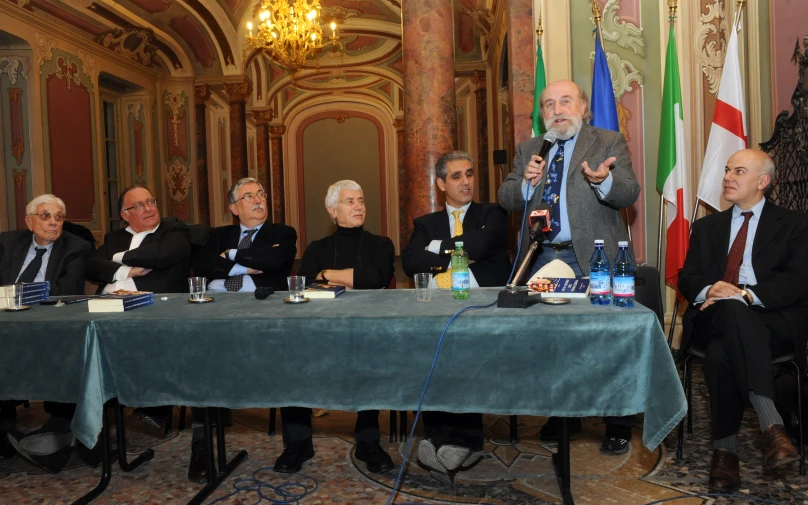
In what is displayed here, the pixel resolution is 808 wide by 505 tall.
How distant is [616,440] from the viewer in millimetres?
2928

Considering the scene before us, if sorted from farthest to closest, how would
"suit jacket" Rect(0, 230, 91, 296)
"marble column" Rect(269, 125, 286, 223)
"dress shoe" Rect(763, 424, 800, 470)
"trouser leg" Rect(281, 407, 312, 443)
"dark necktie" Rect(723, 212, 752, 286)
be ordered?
"marble column" Rect(269, 125, 286, 223) → "suit jacket" Rect(0, 230, 91, 296) → "dark necktie" Rect(723, 212, 752, 286) → "trouser leg" Rect(281, 407, 312, 443) → "dress shoe" Rect(763, 424, 800, 470)

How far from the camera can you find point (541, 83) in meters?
4.44

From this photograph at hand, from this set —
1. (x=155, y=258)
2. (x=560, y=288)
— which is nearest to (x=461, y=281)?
(x=560, y=288)

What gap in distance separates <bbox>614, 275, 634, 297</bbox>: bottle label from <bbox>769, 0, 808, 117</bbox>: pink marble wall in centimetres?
301

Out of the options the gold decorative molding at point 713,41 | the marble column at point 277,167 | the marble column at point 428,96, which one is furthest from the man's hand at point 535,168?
the marble column at point 277,167

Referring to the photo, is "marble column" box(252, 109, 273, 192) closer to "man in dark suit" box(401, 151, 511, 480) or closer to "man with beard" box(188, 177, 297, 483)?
"man with beard" box(188, 177, 297, 483)

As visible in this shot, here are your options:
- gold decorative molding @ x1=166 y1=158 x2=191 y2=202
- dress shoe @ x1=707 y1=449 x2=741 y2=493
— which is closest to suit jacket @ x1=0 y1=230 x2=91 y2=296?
dress shoe @ x1=707 y1=449 x2=741 y2=493

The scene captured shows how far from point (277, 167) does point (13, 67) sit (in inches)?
378

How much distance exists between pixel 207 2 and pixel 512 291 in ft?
32.2

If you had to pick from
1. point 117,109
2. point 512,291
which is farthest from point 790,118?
point 117,109

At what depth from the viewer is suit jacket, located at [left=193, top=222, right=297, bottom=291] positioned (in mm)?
3430

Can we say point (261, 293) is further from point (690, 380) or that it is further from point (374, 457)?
point (690, 380)

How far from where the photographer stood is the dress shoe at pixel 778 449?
234 cm

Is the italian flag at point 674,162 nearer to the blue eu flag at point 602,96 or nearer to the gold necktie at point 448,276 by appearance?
the blue eu flag at point 602,96
